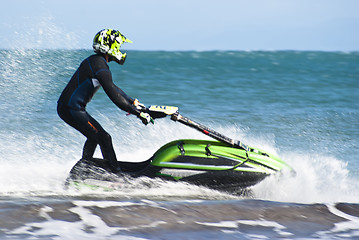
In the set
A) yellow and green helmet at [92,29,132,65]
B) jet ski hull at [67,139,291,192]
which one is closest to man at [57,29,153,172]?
yellow and green helmet at [92,29,132,65]

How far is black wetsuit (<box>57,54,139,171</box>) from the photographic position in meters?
4.51

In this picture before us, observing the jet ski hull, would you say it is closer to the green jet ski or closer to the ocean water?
the green jet ski

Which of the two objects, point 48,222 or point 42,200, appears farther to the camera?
point 42,200

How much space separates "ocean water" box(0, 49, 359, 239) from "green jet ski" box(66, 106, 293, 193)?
108mm

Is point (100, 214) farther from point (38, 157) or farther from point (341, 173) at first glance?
point (341, 173)

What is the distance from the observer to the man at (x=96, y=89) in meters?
4.52

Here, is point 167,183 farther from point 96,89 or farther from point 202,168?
point 96,89

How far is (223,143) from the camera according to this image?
5004 millimetres

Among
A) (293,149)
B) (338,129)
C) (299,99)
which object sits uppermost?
(299,99)

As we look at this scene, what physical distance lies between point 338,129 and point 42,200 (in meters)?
6.93

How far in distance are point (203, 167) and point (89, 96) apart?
128 centimetres

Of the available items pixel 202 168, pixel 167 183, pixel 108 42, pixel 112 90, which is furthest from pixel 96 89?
pixel 202 168

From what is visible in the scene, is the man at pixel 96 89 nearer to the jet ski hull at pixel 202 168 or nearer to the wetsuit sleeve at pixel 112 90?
the wetsuit sleeve at pixel 112 90

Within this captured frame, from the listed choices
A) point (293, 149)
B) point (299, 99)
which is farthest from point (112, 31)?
point (299, 99)
